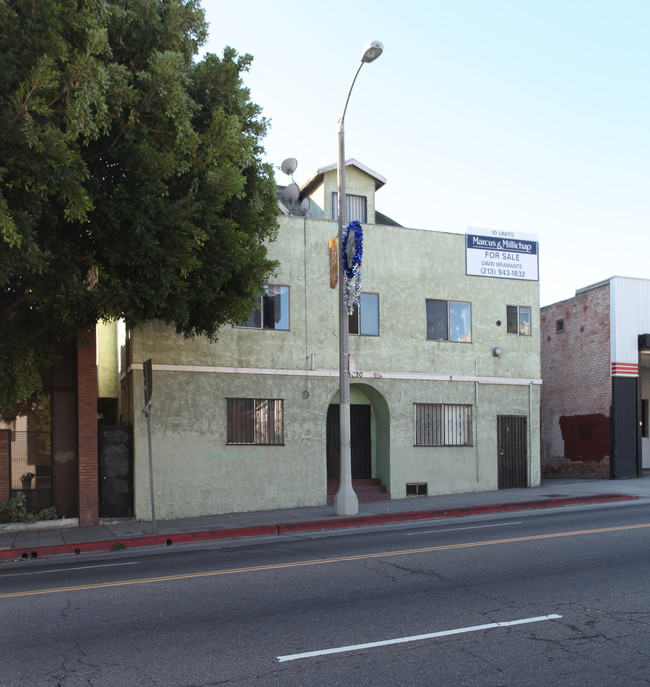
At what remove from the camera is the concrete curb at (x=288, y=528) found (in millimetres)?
13156

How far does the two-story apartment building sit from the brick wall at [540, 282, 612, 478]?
12.9ft

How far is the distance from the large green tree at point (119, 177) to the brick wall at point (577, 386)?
14.0m

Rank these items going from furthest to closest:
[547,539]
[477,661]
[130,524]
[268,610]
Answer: [130,524], [547,539], [268,610], [477,661]

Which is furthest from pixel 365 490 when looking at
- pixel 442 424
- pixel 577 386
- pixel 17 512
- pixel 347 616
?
pixel 347 616

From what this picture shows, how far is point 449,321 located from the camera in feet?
68.7

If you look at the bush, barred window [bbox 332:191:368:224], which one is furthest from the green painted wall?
barred window [bbox 332:191:368:224]

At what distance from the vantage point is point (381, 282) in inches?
794

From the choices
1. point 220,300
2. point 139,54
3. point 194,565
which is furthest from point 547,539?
point 139,54

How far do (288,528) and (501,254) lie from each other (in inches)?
426

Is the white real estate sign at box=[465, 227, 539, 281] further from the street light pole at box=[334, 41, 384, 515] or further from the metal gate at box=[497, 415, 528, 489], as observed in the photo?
the street light pole at box=[334, 41, 384, 515]

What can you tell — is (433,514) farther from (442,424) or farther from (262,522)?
(442,424)

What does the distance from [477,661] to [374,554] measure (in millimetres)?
4709

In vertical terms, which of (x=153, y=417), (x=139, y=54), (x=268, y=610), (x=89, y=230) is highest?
(x=139, y=54)

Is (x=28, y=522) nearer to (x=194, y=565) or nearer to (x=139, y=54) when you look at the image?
(x=194, y=565)
